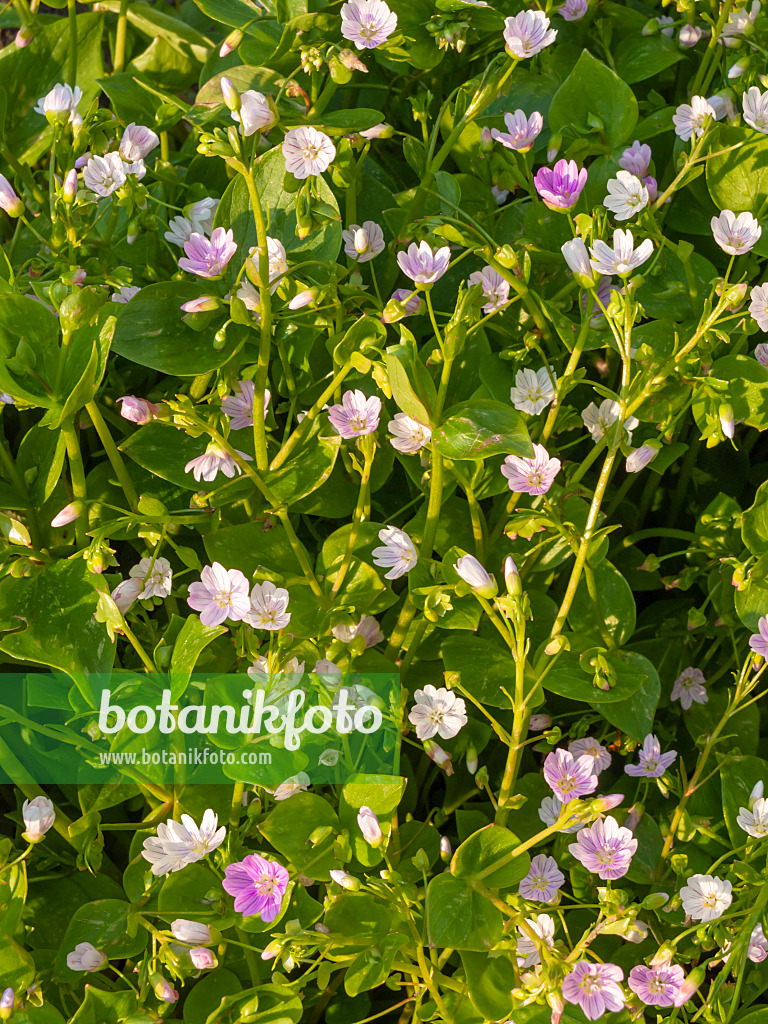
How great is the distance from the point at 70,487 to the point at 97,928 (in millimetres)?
429

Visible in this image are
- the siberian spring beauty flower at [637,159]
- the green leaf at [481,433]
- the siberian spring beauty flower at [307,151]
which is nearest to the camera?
the green leaf at [481,433]

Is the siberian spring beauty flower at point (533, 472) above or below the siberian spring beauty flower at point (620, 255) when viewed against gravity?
below

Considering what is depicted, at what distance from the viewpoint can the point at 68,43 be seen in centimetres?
126

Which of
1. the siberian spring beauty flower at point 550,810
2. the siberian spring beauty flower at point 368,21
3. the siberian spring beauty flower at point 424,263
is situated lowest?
the siberian spring beauty flower at point 550,810

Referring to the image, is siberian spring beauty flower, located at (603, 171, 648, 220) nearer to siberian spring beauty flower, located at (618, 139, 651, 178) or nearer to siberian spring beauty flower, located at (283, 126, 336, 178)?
siberian spring beauty flower, located at (618, 139, 651, 178)

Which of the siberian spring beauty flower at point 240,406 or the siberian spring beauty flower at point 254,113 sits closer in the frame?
the siberian spring beauty flower at point 254,113

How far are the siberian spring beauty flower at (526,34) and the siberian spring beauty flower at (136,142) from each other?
0.36 m

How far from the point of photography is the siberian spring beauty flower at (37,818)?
2.54 feet

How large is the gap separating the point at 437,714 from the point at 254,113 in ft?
1.75

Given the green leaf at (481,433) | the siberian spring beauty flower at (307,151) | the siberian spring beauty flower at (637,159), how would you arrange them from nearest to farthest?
the green leaf at (481,433) → the siberian spring beauty flower at (307,151) → the siberian spring beauty flower at (637,159)

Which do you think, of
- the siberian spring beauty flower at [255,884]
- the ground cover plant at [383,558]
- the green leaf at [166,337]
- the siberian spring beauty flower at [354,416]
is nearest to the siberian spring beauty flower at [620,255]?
the ground cover plant at [383,558]

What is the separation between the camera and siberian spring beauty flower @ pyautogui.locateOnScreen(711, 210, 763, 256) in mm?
890

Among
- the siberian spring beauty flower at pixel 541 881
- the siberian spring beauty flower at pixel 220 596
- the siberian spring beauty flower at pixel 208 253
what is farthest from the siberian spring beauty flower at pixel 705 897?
the siberian spring beauty flower at pixel 208 253

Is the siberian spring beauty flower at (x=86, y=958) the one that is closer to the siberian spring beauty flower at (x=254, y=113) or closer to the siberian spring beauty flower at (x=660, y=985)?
the siberian spring beauty flower at (x=660, y=985)
